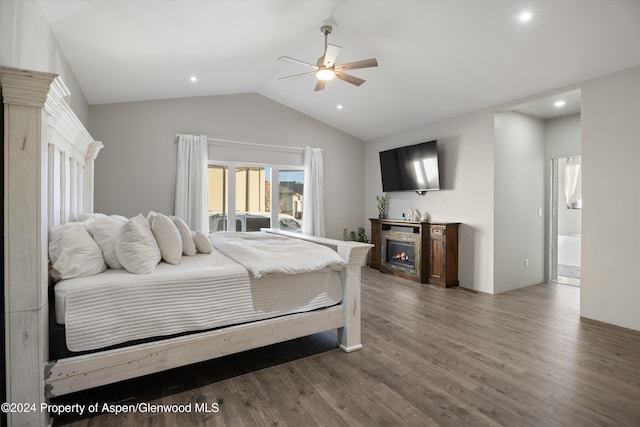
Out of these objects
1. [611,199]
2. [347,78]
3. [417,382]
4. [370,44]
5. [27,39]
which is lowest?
[417,382]

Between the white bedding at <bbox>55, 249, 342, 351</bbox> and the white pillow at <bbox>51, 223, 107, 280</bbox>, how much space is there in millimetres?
53

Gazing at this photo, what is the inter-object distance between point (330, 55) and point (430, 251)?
11.0 feet

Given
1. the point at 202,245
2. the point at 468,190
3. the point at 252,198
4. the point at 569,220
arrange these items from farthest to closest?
the point at 569,220 < the point at 252,198 < the point at 468,190 < the point at 202,245

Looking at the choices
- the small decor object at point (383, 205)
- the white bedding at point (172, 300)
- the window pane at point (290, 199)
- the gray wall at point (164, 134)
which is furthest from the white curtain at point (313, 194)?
the white bedding at point (172, 300)

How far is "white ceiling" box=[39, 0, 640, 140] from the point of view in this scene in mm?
2689

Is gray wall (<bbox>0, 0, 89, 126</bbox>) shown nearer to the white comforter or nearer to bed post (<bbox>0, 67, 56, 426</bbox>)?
bed post (<bbox>0, 67, 56, 426</bbox>)

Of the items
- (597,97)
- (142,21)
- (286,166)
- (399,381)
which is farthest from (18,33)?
(597,97)

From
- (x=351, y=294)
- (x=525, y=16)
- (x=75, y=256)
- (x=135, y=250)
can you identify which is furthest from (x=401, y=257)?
(x=75, y=256)

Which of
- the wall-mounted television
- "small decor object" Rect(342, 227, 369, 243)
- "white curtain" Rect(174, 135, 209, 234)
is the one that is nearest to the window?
"white curtain" Rect(174, 135, 209, 234)

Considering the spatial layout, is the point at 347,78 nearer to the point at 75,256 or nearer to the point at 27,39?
the point at 27,39

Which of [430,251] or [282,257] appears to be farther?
[430,251]

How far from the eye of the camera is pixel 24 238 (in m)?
1.49

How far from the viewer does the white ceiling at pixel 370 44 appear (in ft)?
8.82

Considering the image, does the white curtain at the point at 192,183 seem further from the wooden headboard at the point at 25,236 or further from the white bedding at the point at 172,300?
the wooden headboard at the point at 25,236
